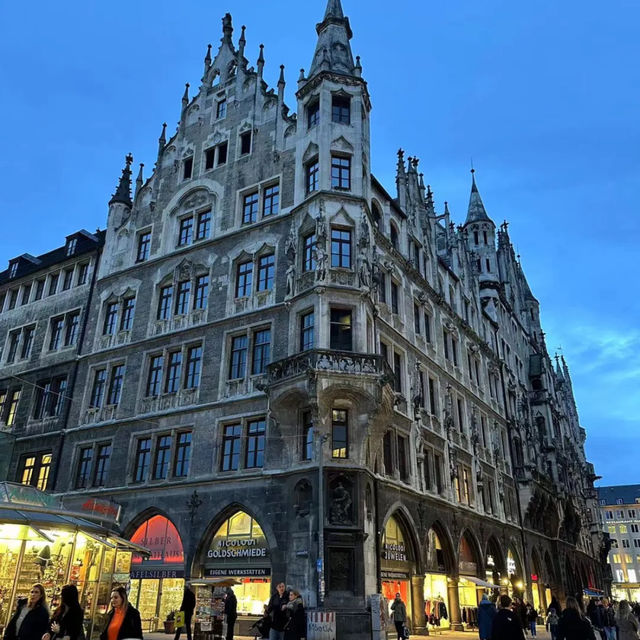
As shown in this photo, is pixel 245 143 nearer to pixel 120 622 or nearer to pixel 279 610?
pixel 279 610

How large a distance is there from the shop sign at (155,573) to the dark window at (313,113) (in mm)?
21291

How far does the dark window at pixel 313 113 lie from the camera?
30222 millimetres

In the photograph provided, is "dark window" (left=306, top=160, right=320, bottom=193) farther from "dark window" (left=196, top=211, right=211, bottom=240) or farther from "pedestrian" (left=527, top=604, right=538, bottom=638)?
"pedestrian" (left=527, top=604, right=538, bottom=638)

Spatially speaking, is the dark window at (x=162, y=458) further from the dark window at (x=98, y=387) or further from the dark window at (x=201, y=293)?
the dark window at (x=201, y=293)

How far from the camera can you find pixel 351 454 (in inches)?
932

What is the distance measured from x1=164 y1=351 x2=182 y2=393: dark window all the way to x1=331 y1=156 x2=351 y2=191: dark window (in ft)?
36.7

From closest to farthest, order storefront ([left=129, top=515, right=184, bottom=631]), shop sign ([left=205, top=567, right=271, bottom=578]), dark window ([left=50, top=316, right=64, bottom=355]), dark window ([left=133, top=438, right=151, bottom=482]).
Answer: shop sign ([left=205, top=567, right=271, bottom=578]) < storefront ([left=129, top=515, right=184, bottom=631]) < dark window ([left=133, top=438, right=151, bottom=482]) < dark window ([left=50, top=316, right=64, bottom=355])

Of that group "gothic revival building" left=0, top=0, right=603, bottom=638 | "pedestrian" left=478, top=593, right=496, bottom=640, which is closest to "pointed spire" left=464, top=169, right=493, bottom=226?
"gothic revival building" left=0, top=0, right=603, bottom=638

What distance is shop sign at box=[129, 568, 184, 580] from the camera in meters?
25.6

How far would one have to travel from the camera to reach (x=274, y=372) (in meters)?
24.9

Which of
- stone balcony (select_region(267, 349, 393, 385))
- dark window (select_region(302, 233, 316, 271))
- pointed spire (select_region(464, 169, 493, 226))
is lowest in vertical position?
stone balcony (select_region(267, 349, 393, 385))

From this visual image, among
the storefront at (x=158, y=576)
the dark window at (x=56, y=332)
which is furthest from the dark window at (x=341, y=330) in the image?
the dark window at (x=56, y=332)

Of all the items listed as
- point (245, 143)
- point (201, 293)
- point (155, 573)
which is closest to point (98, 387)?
point (201, 293)

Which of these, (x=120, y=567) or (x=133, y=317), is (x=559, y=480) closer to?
(x=133, y=317)
